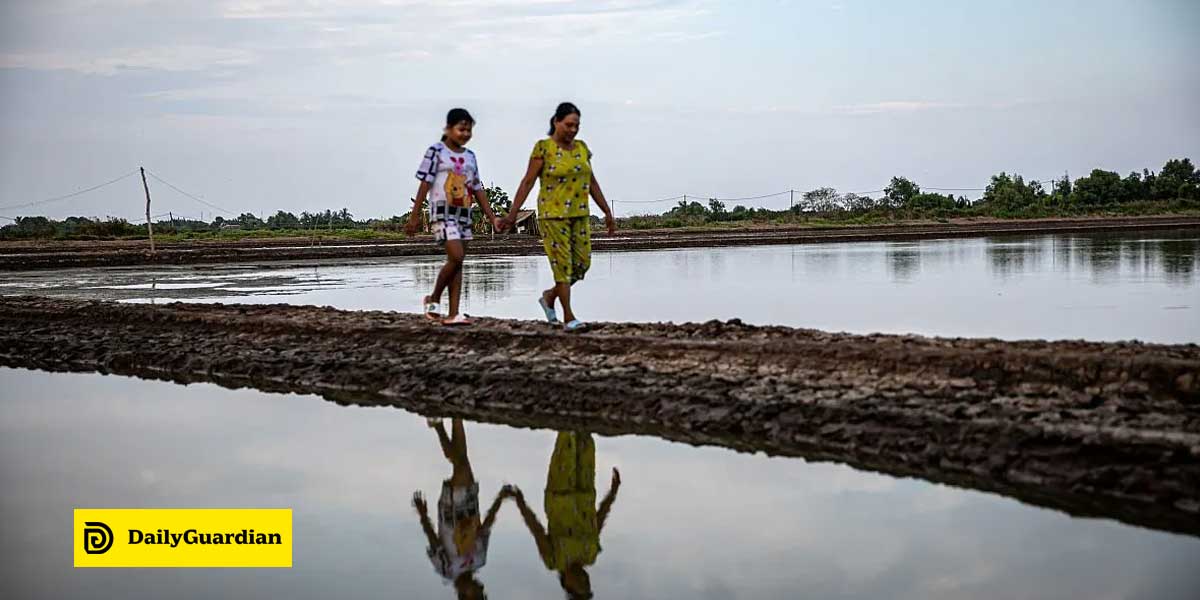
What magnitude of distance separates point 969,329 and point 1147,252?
43.0 feet

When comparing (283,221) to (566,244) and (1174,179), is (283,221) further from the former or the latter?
(566,244)

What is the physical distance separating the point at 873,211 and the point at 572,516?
192 feet

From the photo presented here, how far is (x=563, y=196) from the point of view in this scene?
799 centimetres

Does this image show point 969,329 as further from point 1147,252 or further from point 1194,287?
point 1147,252

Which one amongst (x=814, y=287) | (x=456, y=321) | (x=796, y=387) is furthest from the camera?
(x=814, y=287)

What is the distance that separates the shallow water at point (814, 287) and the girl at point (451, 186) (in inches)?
97.4

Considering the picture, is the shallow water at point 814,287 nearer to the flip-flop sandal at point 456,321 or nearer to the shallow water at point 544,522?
the flip-flop sandal at point 456,321

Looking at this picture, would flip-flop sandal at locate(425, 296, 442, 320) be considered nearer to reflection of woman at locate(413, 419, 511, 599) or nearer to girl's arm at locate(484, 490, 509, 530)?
reflection of woman at locate(413, 419, 511, 599)

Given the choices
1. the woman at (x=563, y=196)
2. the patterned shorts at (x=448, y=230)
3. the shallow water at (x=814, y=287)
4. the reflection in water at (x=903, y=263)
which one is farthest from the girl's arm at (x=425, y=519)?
the reflection in water at (x=903, y=263)

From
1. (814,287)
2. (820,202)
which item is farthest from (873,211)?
(814,287)

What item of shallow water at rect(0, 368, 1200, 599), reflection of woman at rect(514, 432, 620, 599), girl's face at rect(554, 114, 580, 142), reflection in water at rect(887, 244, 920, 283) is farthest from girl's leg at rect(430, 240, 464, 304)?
reflection in water at rect(887, 244, 920, 283)

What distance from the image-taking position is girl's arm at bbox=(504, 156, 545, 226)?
796 centimetres

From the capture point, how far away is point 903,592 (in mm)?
3488

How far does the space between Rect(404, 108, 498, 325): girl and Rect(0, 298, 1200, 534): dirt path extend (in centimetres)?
66
